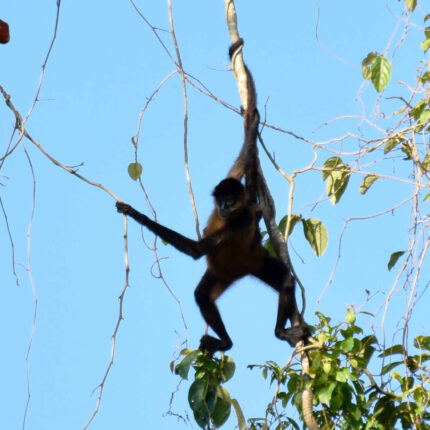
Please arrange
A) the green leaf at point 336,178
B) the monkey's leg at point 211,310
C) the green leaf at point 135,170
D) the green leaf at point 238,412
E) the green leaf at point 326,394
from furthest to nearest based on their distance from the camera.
Answer: the monkey's leg at point 211,310 < the green leaf at point 336,178 < the green leaf at point 135,170 < the green leaf at point 238,412 < the green leaf at point 326,394

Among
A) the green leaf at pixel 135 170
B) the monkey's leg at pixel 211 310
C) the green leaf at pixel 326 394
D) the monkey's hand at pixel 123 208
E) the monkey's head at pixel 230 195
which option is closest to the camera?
the green leaf at pixel 326 394

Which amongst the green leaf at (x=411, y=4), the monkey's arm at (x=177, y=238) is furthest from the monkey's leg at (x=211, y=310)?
the green leaf at (x=411, y=4)

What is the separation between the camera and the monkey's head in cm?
687

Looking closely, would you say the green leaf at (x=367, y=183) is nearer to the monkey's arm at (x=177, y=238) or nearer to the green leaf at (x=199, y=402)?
the monkey's arm at (x=177, y=238)

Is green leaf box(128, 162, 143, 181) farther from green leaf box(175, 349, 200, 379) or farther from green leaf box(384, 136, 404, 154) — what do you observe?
green leaf box(384, 136, 404, 154)

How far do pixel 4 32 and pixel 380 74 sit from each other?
9.11 ft

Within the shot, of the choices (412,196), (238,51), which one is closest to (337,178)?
(412,196)

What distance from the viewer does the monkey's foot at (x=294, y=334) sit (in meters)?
5.88

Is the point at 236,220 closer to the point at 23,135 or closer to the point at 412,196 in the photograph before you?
the point at 412,196

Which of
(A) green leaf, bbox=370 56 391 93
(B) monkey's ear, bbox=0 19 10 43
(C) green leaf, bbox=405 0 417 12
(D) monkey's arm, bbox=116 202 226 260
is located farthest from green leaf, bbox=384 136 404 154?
(B) monkey's ear, bbox=0 19 10 43

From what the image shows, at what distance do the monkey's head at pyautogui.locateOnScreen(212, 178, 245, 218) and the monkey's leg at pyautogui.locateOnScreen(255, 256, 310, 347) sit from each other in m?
0.50

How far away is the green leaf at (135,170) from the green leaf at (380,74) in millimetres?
1739

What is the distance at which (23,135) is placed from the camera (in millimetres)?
4609

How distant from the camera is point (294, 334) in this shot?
19.8 ft
